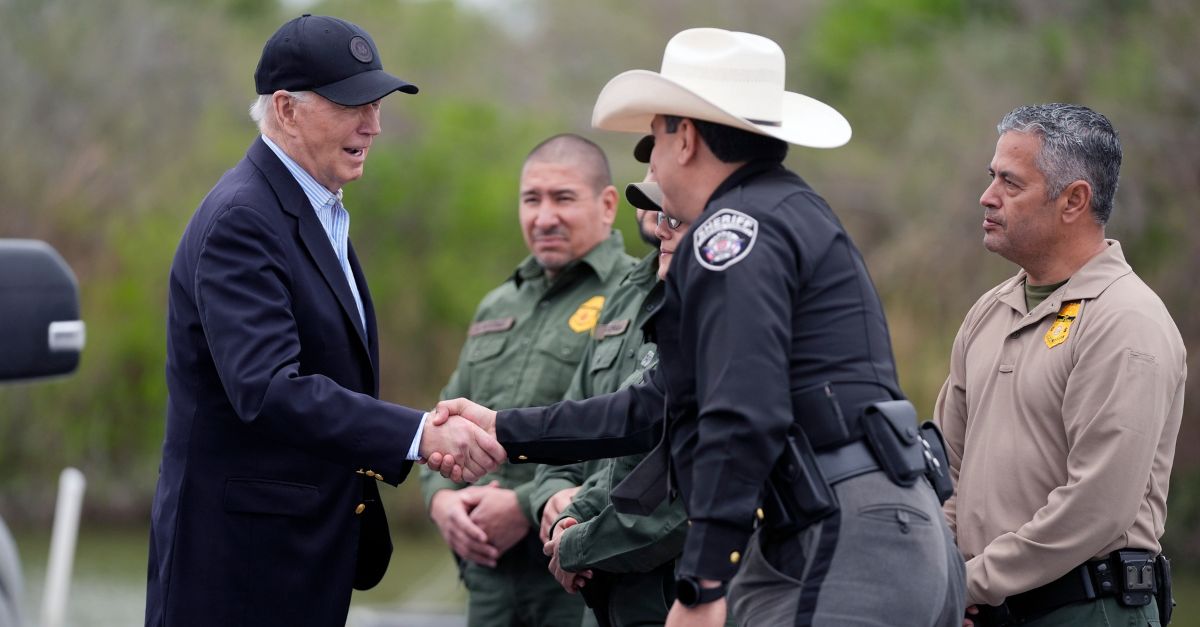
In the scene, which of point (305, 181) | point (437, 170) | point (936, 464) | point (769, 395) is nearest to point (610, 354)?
point (305, 181)

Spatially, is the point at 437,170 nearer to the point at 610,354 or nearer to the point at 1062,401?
the point at 610,354

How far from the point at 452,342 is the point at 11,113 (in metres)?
5.97

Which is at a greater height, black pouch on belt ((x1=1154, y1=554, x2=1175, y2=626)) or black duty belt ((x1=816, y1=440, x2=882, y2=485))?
black duty belt ((x1=816, y1=440, x2=882, y2=485))

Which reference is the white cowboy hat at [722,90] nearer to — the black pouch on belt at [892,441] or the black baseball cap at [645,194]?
the black pouch on belt at [892,441]

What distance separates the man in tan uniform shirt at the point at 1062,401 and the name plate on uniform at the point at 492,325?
1.95 m

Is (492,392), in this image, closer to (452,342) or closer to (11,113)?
(452,342)

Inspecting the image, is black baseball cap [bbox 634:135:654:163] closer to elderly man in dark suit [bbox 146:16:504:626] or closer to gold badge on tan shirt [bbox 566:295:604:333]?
elderly man in dark suit [bbox 146:16:504:626]

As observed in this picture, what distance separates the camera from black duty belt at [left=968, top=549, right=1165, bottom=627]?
3.51 m

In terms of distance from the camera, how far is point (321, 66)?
3.84 m

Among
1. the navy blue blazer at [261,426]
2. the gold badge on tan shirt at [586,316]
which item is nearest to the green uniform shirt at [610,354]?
the gold badge on tan shirt at [586,316]

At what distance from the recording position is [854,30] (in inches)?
885

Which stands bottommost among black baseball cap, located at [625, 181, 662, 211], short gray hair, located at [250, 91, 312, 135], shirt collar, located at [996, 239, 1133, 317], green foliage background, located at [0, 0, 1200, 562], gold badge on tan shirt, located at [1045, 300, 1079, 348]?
green foliage background, located at [0, 0, 1200, 562]

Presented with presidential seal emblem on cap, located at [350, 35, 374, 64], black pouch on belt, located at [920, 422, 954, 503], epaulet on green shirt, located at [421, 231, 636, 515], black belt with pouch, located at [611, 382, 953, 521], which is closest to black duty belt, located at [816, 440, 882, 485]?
black belt with pouch, located at [611, 382, 953, 521]

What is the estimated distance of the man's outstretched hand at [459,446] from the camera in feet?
12.4
